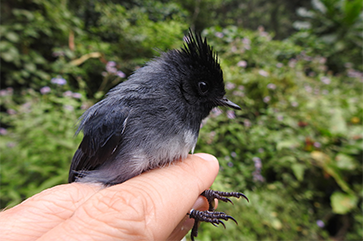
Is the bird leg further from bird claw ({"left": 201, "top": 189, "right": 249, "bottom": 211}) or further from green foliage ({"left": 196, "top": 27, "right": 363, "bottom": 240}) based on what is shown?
green foliage ({"left": 196, "top": 27, "right": 363, "bottom": 240})

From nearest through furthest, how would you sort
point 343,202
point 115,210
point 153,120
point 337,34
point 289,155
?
point 115,210 < point 153,120 < point 343,202 < point 289,155 < point 337,34

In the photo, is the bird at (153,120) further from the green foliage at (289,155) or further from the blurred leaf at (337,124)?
the blurred leaf at (337,124)

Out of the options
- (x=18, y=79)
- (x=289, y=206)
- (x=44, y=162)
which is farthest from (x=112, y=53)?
(x=289, y=206)

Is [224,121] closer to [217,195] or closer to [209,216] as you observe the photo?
[217,195]

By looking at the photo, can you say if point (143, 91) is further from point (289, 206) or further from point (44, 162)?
point (289, 206)

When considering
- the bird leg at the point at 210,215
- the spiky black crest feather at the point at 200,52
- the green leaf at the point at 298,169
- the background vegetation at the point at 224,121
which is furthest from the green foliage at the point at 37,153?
the green leaf at the point at 298,169

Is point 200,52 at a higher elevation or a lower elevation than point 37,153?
higher

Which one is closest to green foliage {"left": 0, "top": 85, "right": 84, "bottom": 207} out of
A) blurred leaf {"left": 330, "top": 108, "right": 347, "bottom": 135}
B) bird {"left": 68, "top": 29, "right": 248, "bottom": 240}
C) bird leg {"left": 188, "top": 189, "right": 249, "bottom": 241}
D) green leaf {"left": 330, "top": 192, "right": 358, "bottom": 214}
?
bird {"left": 68, "top": 29, "right": 248, "bottom": 240}

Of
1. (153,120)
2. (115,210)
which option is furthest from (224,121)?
(115,210)
